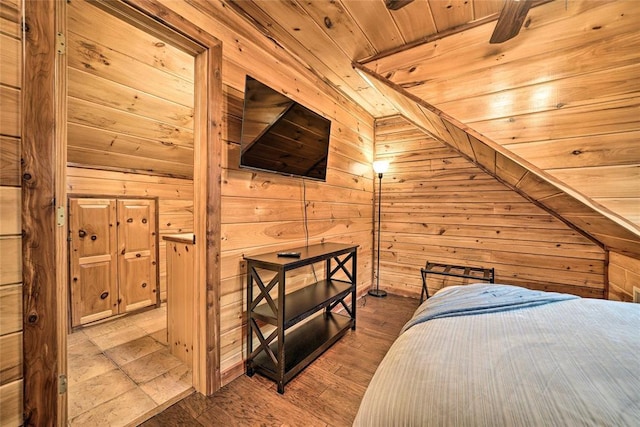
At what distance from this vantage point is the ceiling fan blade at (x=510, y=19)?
3.32ft

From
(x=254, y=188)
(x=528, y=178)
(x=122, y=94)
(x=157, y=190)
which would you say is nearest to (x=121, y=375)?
(x=254, y=188)

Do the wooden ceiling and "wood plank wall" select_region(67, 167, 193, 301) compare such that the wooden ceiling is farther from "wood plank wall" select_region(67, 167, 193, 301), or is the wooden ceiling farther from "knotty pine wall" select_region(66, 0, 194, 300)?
"wood plank wall" select_region(67, 167, 193, 301)

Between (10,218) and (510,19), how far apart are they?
7.13ft

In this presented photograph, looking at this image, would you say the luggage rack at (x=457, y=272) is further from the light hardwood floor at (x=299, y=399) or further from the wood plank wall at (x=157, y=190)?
the wood plank wall at (x=157, y=190)

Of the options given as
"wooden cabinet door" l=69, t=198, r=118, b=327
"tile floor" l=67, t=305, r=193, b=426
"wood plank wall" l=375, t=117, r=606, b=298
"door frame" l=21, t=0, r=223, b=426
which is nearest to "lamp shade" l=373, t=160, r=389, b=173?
"wood plank wall" l=375, t=117, r=606, b=298

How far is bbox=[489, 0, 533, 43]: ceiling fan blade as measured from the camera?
1.01 metres

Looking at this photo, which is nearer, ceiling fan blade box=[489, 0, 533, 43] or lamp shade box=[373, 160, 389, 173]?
ceiling fan blade box=[489, 0, 533, 43]

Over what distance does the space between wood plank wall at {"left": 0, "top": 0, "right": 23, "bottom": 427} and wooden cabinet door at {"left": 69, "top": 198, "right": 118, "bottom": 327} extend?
1908 mm

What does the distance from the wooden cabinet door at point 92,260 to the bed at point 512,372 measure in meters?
2.98

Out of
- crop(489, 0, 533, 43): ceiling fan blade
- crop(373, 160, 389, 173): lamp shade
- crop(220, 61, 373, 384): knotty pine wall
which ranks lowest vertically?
crop(220, 61, 373, 384): knotty pine wall

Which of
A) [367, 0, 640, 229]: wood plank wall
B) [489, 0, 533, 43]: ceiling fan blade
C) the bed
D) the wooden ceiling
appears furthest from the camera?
the wooden ceiling

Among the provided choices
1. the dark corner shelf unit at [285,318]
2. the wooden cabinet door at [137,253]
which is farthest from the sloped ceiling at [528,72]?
the wooden cabinet door at [137,253]

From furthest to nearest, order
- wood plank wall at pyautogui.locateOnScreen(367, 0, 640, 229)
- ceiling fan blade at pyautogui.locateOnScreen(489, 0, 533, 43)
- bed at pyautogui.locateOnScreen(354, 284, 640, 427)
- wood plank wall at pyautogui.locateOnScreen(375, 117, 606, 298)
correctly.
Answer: wood plank wall at pyautogui.locateOnScreen(375, 117, 606, 298)
wood plank wall at pyautogui.locateOnScreen(367, 0, 640, 229)
ceiling fan blade at pyautogui.locateOnScreen(489, 0, 533, 43)
bed at pyautogui.locateOnScreen(354, 284, 640, 427)

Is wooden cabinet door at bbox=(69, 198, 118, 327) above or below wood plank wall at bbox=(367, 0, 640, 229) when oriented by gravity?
below
